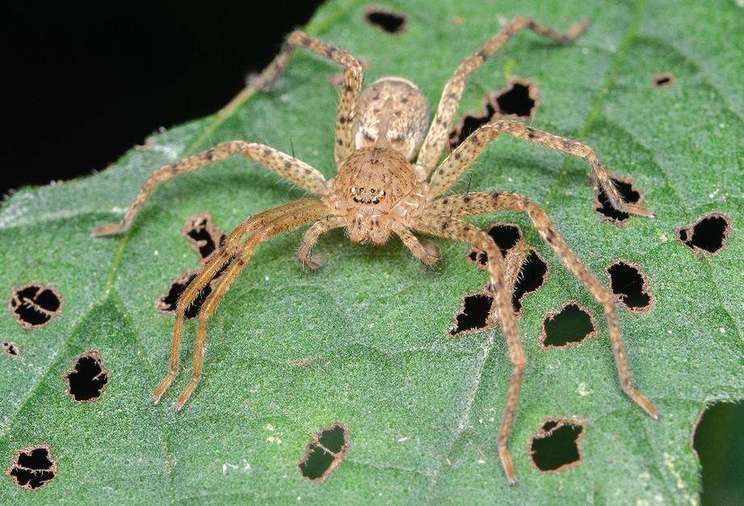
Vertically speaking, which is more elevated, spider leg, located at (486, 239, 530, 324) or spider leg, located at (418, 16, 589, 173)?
spider leg, located at (418, 16, 589, 173)

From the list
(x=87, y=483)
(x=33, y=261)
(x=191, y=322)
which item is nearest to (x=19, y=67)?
(x=33, y=261)

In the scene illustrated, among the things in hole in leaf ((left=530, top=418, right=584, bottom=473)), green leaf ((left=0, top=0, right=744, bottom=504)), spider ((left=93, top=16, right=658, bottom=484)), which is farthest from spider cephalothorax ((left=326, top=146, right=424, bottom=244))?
hole in leaf ((left=530, top=418, right=584, bottom=473))

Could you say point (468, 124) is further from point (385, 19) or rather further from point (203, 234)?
point (203, 234)

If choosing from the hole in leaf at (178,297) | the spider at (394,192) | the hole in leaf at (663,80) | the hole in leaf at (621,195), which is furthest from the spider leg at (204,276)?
the hole in leaf at (663,80)

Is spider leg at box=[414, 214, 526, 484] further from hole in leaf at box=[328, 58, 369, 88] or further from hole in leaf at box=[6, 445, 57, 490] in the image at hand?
hole in leaf at box=[6, 445, 57, 490]

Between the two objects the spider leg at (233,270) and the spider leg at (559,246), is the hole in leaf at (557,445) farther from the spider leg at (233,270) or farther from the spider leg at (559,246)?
the spider leg at (233,270)
